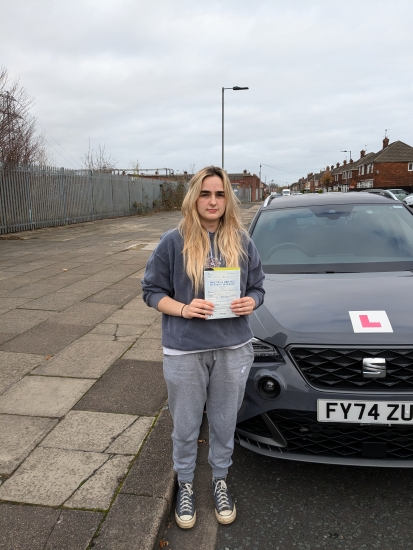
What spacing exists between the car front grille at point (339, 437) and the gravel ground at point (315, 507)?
0.30m

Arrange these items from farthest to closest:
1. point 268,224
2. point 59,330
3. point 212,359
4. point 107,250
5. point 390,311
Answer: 1. point 107,250
2. point 59,330
3. point 268,224
4. point 390,311
5. point 212,359

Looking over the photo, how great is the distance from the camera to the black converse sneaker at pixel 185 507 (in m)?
2.29

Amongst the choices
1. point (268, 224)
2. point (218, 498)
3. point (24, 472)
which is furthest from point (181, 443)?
point (268, 224)

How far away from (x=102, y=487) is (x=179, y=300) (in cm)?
111

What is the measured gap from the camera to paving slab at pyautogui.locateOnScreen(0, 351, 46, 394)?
12.4 ft

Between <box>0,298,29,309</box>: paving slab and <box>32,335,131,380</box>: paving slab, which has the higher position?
<box>0,298,29,309</box>: paving slab

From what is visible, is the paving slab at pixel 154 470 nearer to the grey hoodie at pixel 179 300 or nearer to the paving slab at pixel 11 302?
the grey hoodie at pixel 179 300

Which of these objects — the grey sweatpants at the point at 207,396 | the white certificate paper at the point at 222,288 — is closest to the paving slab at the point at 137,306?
the grey sweatpants at the point at 207,396

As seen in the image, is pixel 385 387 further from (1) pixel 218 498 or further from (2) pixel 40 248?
(2) pixel 40 248

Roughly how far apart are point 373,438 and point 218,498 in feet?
2.75

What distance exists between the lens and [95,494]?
2369mm

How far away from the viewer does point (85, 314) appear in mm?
5828

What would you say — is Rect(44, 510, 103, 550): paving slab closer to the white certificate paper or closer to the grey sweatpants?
the grey sweatpants

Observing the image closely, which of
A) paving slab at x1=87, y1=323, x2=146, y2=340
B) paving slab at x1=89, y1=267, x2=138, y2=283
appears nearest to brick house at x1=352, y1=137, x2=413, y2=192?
paving slab at x1=89, y1=267, x2=138, y2=283
